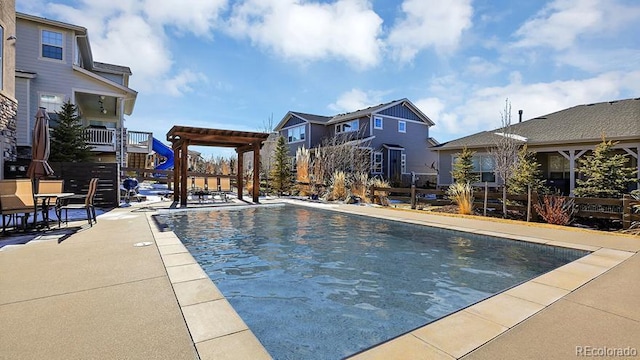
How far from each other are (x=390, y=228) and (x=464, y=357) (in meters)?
5.40

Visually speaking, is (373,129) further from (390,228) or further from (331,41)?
(390,228)

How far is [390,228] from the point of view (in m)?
7.24

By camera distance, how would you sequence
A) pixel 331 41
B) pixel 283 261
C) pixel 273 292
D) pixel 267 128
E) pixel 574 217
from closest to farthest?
1. pixel 273 292
2. pixel 283 261
3. pixel 574 217
4. pixel 331 41
5. pixel 267 128

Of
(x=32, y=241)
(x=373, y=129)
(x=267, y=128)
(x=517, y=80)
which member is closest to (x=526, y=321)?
(x=32, y=241)

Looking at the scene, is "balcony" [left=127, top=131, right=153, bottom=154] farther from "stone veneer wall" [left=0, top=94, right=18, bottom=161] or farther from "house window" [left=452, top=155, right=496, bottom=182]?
"house window" [left=452, top=155, right=496, bottom=182]

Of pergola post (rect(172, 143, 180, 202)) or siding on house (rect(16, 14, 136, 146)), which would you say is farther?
siding on house (rect(16, 14, 136, 146))

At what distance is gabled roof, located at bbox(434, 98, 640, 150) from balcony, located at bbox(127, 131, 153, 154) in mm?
15557

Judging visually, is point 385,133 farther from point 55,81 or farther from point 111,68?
point 55,81

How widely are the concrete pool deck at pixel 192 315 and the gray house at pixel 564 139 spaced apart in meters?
9.75

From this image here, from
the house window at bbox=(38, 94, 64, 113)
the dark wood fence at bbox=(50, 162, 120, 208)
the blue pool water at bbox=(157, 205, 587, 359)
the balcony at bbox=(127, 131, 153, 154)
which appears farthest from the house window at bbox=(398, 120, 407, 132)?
the house window at bbox=(38, 94, 64, 113)

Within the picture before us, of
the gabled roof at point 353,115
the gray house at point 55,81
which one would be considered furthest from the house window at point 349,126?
the gray house at point 55,81

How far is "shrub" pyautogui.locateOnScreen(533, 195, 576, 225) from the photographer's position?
748 centimetres

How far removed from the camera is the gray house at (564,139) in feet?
36.7

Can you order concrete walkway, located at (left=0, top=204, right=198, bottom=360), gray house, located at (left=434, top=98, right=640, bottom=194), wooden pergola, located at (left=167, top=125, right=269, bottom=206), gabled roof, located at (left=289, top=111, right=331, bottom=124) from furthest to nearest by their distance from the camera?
gabled roof, located at (left=289, top=111, right=331, bottom=124) → gray house, located at (left=434, top=98, right=640, bottom=194) → wooden pergola, located at (left=167, top=125, right=269, bottom=206) → concrete walkway, located at (left=0, top=204, right=198, bottom=360)
